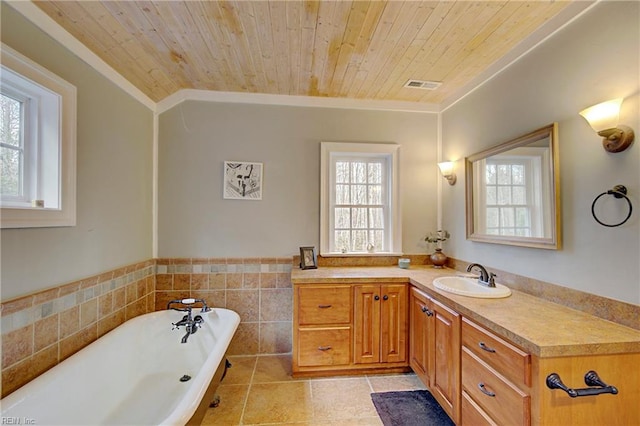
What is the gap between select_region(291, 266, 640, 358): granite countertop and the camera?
3.72 feet

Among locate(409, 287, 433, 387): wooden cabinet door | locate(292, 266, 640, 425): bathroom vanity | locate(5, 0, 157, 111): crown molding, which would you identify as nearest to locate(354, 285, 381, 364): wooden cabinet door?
locate(292, 266, 640, 425): bathroom vanity

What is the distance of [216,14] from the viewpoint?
5.45 feet

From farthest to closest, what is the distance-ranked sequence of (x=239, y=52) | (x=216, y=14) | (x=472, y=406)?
A: (x=239, y=52) → (x=216, y=14) → (x=472, y=406)

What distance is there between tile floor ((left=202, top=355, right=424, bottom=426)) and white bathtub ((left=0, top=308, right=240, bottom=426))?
0.40 metres

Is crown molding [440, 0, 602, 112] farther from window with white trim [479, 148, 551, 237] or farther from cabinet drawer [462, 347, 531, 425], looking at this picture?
cabinet drawer [462, 347, 531, 425]

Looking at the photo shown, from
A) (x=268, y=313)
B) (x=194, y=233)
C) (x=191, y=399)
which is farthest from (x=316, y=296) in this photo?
(x=194, y=233)

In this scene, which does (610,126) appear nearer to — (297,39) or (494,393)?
(494,393)

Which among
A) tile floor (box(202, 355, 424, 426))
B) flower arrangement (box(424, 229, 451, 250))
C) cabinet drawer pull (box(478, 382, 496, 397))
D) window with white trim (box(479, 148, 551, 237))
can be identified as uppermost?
window with white trim (box(479, 148, 551, 237))

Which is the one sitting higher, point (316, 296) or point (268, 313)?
point (316, 296)

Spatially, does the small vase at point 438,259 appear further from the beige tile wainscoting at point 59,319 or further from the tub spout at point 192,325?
the beige tile wainscoting at point 59,319

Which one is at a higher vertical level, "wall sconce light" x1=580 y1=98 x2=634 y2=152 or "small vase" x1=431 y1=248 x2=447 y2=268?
"wall sconce light" x1=580 y1=98 x2=634 y2=152

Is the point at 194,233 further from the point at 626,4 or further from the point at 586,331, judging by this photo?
the point at 626,4

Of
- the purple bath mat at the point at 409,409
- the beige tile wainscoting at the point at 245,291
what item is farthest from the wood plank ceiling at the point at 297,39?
the purple bath mat at the point at 409,409

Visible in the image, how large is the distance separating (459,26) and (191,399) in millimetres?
2641
